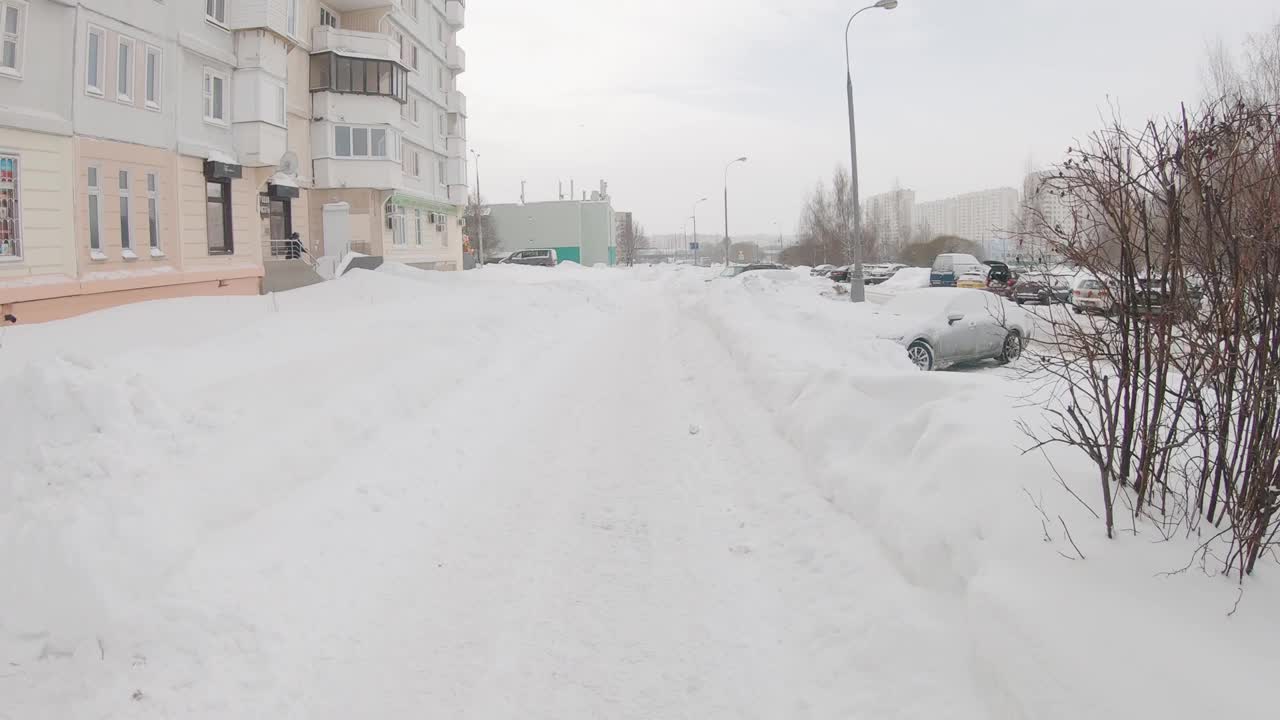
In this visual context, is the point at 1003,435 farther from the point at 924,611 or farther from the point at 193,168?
the point at 193,168

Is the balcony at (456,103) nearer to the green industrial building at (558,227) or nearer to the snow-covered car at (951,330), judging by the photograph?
the snow-covered car at (951,330)

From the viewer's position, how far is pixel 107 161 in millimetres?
15484

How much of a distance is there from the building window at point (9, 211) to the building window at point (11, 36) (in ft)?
5.06

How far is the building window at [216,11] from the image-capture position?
61.8 feet

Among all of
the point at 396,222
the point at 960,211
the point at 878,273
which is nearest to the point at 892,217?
the point at 960,211

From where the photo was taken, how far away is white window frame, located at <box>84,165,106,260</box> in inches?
598

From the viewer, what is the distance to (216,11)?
1934 cm

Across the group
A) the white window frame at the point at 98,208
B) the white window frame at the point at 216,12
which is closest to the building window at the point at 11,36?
the white window frame at the point at 98,208

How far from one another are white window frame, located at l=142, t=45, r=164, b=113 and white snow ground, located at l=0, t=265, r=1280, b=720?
1055 centimetres

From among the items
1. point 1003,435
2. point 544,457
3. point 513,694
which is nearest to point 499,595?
point 513,694

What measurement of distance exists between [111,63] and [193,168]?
3268 millimetres

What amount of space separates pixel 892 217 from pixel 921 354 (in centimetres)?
10870

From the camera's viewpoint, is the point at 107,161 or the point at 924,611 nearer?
the point at 924,611

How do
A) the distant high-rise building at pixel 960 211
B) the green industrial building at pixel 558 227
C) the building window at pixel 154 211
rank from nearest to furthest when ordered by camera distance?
the building window at pixel 154 211
the distant high-rise building at pixel 960 211
the green industrial building at pixel 558 227
